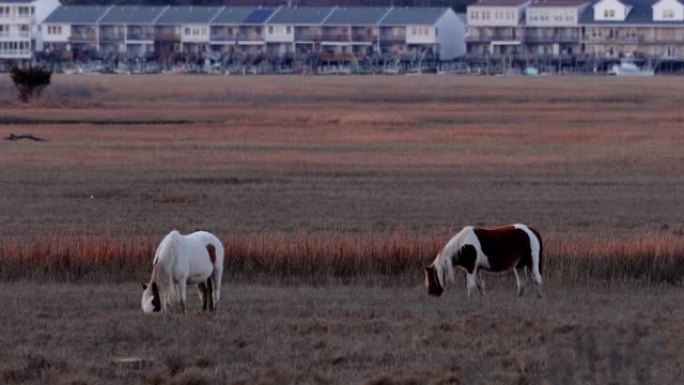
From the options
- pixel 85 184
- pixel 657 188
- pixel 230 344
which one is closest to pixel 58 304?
pixel 230 344

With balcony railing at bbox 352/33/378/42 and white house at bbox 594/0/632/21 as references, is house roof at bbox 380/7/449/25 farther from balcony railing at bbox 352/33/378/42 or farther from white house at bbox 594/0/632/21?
white house at bbox 594/0/632/21

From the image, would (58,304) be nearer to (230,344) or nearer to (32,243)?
(230,344)

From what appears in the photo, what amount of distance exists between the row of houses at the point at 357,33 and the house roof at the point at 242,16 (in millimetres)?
110

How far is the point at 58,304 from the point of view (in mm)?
17859

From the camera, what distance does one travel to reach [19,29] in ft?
572

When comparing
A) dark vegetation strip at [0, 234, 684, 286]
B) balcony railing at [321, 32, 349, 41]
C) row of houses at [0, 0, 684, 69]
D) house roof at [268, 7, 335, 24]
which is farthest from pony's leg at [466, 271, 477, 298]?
balcony railing at [321, 32, 349, 41]

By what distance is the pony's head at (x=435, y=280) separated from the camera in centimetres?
1891

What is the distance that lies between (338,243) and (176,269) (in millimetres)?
6735

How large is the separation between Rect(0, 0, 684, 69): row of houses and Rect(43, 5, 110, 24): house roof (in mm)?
110

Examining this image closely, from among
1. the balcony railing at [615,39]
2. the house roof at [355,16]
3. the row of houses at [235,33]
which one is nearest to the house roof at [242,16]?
the row of houses at [235,33]

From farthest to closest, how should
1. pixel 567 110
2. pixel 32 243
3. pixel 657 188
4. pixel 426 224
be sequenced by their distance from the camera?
1. pixel 567 110
2. pixel 657 188
3. pixel 426 224
4. pixel 32 243

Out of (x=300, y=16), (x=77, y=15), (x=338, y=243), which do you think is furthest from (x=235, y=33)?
(x=338, y=243)

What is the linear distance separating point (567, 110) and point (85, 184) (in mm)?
44545

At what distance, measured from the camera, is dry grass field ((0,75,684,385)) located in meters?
14.1
